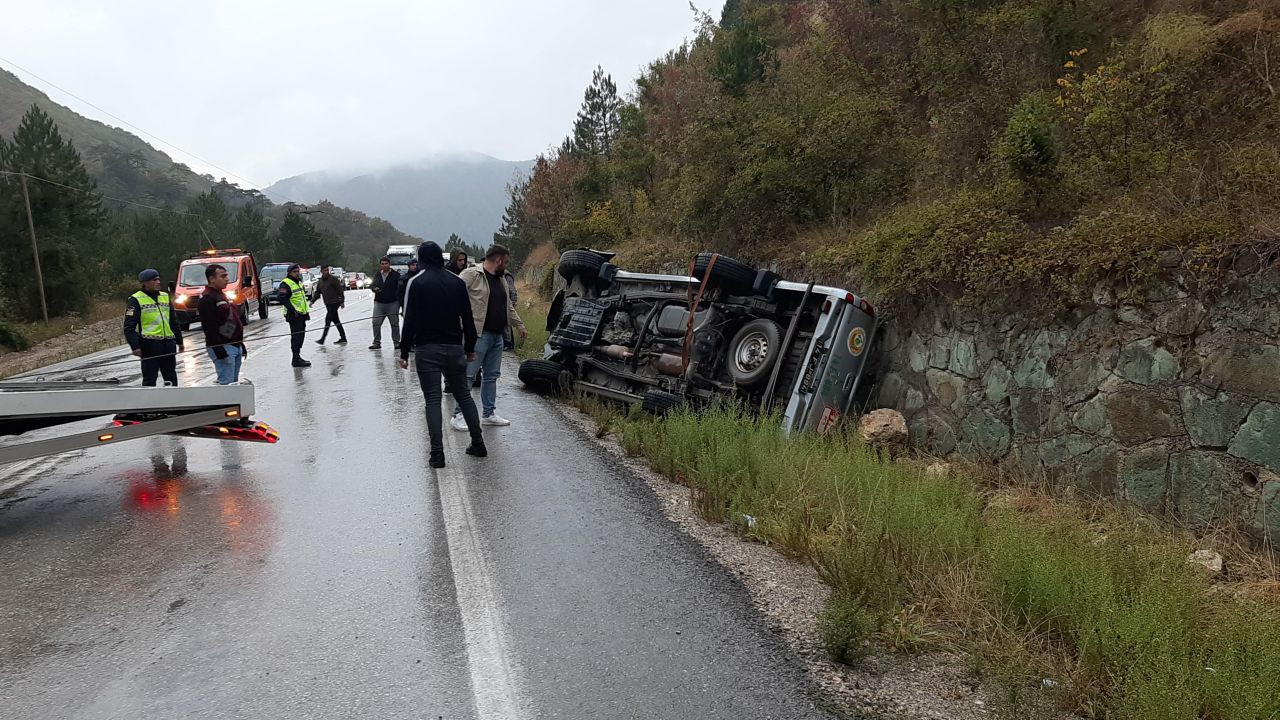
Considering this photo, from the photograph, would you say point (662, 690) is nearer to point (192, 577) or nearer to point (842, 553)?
point (842, 553)

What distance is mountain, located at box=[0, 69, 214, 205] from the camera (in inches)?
3878

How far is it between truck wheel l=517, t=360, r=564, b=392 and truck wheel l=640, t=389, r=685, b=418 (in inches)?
93.6

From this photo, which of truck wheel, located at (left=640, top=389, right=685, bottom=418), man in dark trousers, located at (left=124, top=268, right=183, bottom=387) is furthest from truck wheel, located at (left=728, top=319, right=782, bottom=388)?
man in dark trousers, located at (left=124, top=268, right=183, bottom=387)

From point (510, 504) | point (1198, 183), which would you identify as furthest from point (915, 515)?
point (1198, 183)

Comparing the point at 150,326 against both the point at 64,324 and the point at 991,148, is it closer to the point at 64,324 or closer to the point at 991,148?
the point at 991,148

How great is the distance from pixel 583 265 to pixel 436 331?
440 centimetres

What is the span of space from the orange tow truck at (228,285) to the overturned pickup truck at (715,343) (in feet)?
43.9

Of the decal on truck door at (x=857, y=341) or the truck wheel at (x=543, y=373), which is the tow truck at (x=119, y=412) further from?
the decal on truck door at (x=857, y=341)

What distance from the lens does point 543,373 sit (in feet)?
33.7

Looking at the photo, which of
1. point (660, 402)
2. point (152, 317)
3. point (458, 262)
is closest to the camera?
point (660, 402)

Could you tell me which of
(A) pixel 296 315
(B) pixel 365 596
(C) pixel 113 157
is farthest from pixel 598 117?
(C) pixel 113 157

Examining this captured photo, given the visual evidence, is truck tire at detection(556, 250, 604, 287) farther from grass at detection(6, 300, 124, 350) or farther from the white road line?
grass at detection(6, 300, 124, 350)

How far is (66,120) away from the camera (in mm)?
156125

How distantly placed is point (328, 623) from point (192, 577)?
1189mm
